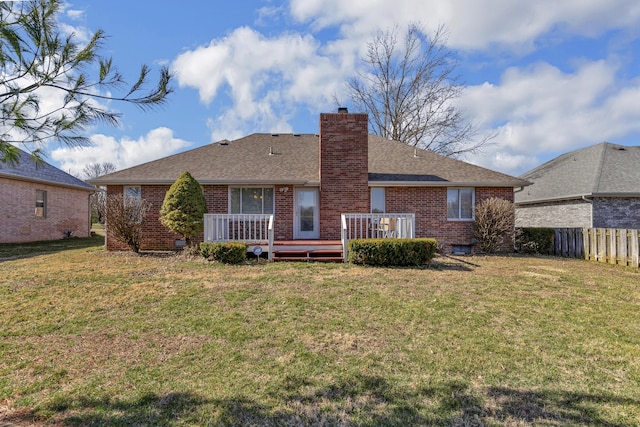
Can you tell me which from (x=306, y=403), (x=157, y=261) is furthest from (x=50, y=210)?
(x=306, y=403)

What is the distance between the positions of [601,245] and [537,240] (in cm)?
199

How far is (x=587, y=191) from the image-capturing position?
42.4 ft

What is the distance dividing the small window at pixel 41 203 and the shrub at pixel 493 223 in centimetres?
2061

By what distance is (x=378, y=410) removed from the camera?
8.80ft

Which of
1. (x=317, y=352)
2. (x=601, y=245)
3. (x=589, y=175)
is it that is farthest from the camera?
(x=589, y=175)

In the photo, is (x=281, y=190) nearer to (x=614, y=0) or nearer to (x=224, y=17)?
(x=224, y=17)

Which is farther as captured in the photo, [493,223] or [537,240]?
[537,240]

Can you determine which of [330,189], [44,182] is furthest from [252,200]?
[44,182]

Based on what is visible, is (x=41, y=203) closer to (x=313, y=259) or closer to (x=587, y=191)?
(x=313, y=259)

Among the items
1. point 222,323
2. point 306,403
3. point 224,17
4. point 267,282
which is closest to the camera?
point 306,403

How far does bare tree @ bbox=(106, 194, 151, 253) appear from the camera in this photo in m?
10.5

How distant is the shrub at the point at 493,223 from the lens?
11327mm

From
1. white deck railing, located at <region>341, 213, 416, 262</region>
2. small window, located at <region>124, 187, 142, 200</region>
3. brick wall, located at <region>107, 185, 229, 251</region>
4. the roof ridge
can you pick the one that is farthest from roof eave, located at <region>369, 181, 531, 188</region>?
small window, located at <region>124, 187, 142, 200</region>

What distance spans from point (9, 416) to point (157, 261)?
716cm
